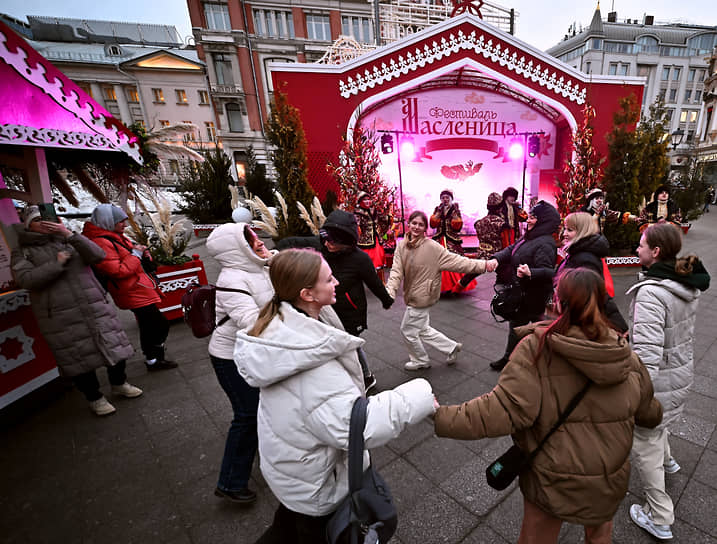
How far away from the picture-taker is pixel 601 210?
23.7 feet

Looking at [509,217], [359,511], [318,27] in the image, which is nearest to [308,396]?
[359,511]

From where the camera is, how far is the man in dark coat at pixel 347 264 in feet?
9.21

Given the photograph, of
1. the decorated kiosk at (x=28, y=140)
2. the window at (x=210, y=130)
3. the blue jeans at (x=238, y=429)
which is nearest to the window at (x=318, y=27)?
the window at (x=210, y=130)

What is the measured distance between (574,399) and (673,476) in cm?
210

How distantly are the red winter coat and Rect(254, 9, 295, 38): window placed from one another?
3388 centimetres

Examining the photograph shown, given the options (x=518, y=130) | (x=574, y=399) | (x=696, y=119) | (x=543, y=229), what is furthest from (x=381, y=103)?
(x=696, y=119)

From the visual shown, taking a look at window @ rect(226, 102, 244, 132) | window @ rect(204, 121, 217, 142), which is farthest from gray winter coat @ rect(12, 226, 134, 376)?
window @ rect(204, 121, 217, 142)

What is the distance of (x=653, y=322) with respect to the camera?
73.4 inches

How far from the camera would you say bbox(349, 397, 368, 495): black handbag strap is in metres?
1.10

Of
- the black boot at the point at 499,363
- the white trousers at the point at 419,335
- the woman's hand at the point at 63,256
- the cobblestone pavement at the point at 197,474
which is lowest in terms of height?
the black boot at the point at 499,363

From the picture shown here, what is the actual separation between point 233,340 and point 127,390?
2346 mm

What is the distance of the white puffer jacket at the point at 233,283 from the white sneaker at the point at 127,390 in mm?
2183

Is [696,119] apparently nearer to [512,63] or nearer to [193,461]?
[512,63]

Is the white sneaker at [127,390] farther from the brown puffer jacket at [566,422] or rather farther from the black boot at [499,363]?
the black boot at [499,363]
